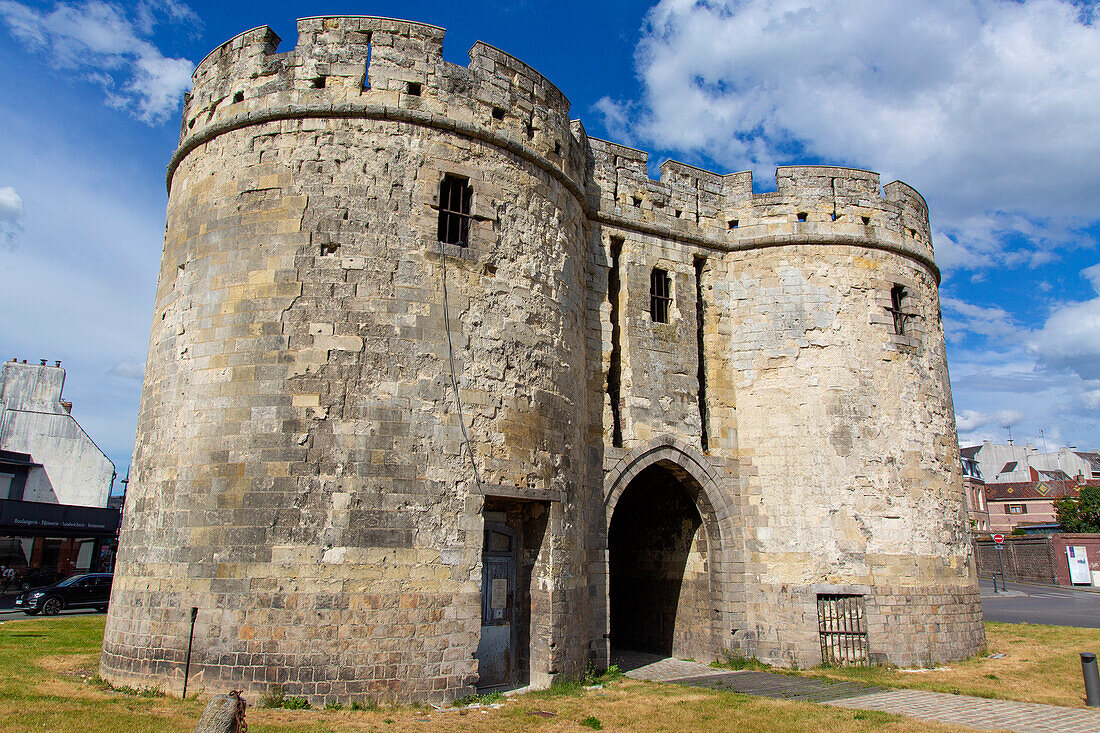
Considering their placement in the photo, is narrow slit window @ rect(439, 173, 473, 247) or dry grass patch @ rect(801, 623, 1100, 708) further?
narrow slit window @ rect(439, 173, 473, 247)

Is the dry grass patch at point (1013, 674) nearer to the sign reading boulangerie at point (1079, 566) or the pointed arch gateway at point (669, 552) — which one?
the pointed arch gateway at point (669, 552)

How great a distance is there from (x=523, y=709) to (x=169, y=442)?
18.1ft

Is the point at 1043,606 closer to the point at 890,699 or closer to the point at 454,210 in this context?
the point at 890,699

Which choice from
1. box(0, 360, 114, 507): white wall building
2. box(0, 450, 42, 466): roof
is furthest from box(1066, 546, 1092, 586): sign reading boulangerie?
box(0, 450, 42, 466): roof

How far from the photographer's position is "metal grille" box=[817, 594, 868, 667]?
38.4ft

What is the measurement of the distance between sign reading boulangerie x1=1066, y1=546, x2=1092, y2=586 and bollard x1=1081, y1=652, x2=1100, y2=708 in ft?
100

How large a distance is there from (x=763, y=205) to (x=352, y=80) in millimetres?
8342

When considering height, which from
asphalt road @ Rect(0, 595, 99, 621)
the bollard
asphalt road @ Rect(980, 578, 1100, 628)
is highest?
the bollard

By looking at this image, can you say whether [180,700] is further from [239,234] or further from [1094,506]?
[1094,506]

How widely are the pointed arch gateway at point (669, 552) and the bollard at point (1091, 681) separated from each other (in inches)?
198

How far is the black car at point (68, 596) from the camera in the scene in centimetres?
1855

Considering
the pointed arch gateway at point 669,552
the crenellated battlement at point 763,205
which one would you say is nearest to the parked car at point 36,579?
the pointed arch gateway at point 669,552

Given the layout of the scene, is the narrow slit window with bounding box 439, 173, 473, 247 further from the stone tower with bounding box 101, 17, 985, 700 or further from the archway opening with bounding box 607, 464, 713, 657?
the archway opening with bounding box 607, 464, 713, 657

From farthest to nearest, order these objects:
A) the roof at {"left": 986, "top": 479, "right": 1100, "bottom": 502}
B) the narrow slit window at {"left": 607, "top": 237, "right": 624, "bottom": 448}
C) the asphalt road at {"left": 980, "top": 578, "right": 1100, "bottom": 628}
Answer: the roof at {"left": 986, "top": 479, "right": 1100, "bottom": 502} → the asphalt road at {"left": 980, "top": 578, "right": 1100, "bottom": 628} → the narrow slit window at {"left": 607, "top": 237, "right": 624, "bottom": 448}
